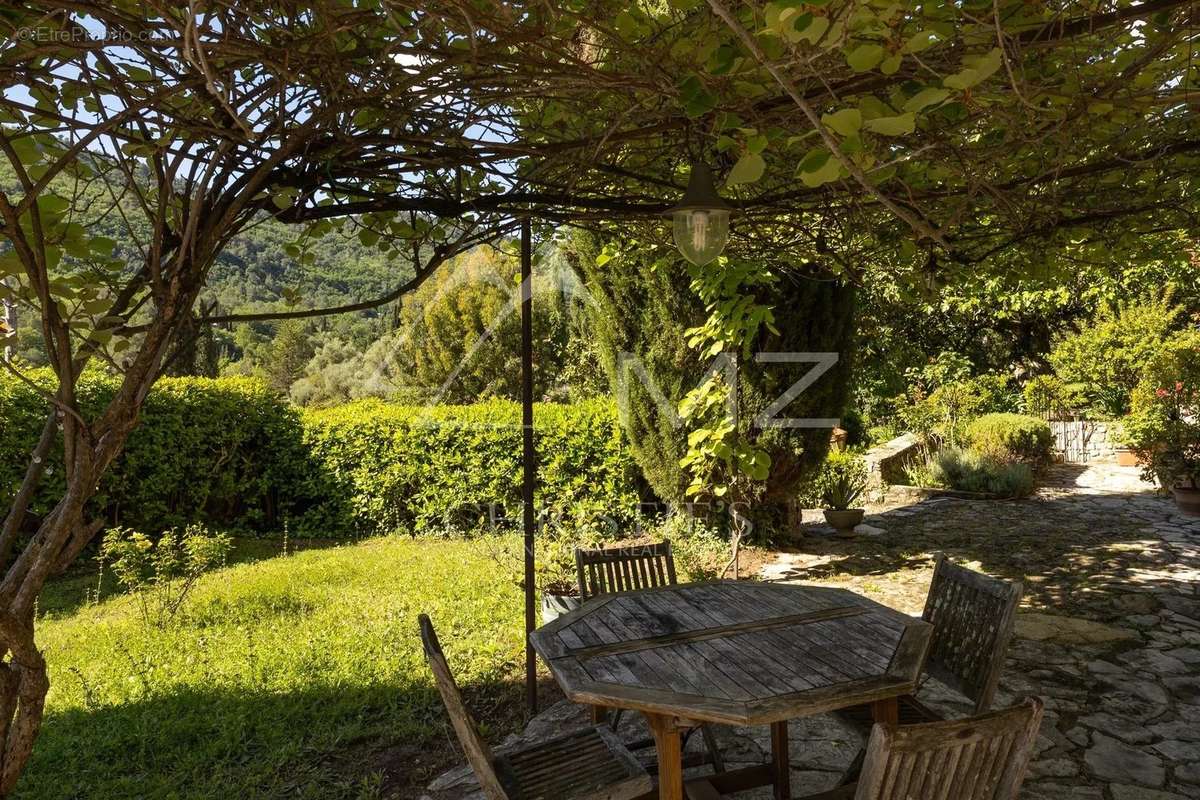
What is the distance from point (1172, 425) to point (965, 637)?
6844 millimetres

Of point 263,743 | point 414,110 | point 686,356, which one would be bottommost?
point 263,743

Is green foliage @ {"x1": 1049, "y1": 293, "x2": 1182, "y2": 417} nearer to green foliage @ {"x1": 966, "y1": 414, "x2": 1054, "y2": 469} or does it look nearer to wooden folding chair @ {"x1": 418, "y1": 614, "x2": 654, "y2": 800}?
green foliage @ {"x1": 966, "y1": 414, "x2": 1054, "y2": 469}

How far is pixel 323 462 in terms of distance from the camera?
841cm

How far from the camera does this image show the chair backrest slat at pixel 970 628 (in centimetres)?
248

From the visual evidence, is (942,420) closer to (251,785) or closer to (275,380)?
(251,785)

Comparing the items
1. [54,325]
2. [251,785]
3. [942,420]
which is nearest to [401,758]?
[251,785]

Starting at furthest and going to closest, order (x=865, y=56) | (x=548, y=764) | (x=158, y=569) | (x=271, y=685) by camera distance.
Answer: (x=158, y=569) < (x=271, y=685) < (x=548, y=764) < (x=865, y=56)

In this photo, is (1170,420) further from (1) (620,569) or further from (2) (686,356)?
(1) (620,569)

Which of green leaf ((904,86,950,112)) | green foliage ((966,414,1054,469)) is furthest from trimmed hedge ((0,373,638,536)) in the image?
green foliage ((966,414,1054,469))

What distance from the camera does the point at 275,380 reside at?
26.3m

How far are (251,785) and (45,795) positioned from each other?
32.6 inches

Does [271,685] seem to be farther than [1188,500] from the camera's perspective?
No

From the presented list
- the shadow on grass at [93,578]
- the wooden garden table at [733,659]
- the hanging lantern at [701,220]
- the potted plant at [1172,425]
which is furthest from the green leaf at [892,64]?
the potted plant at [1172,425]

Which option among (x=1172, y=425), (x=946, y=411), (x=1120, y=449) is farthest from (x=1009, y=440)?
(x=1120, y=449)
